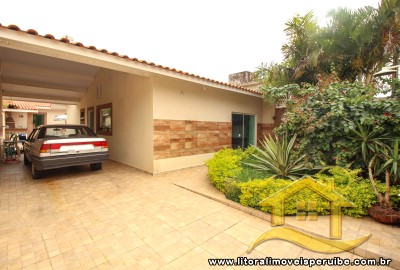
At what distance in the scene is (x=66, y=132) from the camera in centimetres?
579

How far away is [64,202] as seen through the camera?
151 inches

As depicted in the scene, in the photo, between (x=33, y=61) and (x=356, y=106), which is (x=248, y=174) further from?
(x=33, y=61)

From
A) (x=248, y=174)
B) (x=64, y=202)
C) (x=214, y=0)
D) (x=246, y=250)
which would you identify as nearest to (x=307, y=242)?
(x=246, y=250)

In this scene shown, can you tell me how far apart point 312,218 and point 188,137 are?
4.57m

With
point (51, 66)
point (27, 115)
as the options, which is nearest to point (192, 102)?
point (51, 66)

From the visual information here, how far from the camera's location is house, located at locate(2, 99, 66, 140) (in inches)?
684

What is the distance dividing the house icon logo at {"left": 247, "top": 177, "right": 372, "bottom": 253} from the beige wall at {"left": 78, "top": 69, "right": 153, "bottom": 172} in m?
3.99

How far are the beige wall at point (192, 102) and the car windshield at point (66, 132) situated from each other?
2259 millimetres

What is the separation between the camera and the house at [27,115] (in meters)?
17.4

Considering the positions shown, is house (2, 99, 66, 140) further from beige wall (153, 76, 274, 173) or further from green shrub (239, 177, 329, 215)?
green shrub (239, 177, 329, 215)

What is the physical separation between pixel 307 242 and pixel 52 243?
11.1ft

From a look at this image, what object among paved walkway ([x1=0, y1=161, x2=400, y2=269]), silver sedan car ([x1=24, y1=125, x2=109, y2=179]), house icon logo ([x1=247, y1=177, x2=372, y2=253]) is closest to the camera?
paved walkway ([x1=0, y1=161, x2=400, y2=269])

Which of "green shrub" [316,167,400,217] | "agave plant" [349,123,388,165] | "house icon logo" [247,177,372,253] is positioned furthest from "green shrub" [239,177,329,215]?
"agave plant" [349,123,388,165]

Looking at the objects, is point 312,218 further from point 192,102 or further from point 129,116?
point 129,116
